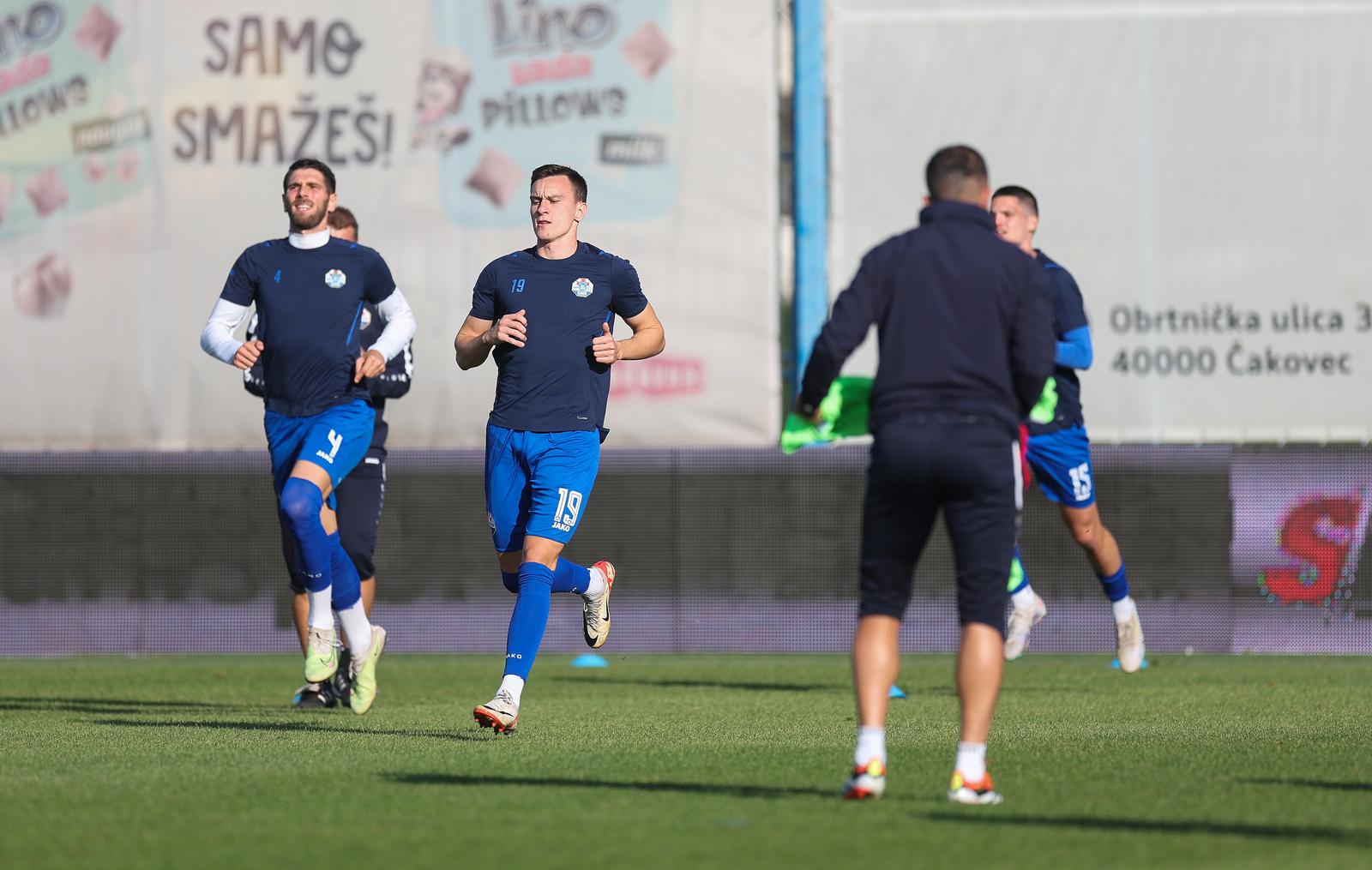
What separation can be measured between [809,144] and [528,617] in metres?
8.82

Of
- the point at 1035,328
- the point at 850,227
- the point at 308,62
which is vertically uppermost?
the point at 308,62

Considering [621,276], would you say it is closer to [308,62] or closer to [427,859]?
[427,859]

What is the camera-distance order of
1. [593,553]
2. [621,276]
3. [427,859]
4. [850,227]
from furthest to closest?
[850,227] < [593,553] < [621,276] < [427,859]

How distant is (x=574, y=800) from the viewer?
6.23 m

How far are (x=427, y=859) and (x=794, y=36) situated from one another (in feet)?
39.2

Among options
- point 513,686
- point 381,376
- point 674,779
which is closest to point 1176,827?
point 674,779

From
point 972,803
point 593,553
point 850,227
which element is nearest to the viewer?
point 972,803

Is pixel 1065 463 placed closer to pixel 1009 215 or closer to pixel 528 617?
pixel 1009 215

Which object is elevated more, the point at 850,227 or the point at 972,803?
the point at 850,227

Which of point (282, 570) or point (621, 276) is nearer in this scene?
point (621, 276)

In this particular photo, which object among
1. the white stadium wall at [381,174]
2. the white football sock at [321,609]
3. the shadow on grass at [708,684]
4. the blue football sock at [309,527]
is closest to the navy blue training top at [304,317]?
the blue football sock at [309,527]

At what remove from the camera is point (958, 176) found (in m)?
6.14

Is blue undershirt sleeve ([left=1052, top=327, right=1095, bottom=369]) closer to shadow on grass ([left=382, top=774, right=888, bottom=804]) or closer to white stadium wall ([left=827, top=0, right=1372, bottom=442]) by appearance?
shadow on grass ([left=382, top=774, right=888, bottom=804])

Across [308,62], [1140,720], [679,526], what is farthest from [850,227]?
[1140,720]
